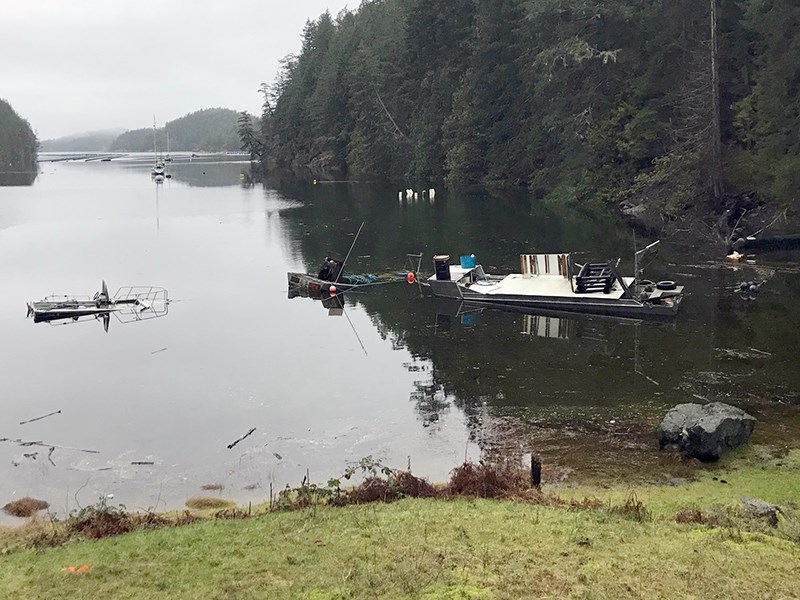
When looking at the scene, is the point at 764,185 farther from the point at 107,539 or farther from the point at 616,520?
the point at 107,539

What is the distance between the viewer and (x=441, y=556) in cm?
995

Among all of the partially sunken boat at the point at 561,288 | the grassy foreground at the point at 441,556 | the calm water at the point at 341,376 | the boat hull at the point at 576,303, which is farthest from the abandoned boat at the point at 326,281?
the grassy foreground at the point at 441,556

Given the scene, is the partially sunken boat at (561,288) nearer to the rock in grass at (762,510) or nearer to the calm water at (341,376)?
the calm water at (341,376)

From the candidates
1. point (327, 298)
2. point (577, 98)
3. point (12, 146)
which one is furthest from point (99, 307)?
point (12, 146)

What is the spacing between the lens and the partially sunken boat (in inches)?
1133

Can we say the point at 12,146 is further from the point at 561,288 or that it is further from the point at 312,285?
the point at 561,288

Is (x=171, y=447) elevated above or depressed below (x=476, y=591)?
below

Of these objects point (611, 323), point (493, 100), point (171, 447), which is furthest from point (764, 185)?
point (493, 100)

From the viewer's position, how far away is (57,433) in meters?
19.3

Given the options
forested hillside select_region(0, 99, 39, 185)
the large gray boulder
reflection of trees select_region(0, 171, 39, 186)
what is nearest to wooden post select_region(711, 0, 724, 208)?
the large gray boulder

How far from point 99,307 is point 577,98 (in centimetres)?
4484

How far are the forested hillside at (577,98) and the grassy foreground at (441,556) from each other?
31985mm

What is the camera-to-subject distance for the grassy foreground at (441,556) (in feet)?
29.7

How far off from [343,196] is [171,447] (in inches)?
2506
